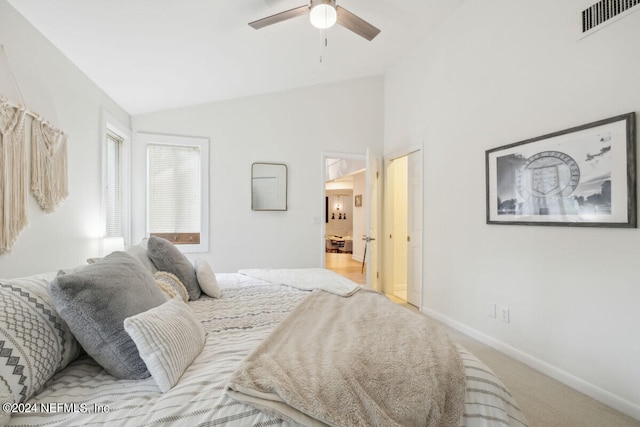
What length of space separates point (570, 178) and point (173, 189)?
13.4 ft

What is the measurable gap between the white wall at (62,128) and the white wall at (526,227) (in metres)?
3.53

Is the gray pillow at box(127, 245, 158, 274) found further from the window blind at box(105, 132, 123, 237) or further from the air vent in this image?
the air vent

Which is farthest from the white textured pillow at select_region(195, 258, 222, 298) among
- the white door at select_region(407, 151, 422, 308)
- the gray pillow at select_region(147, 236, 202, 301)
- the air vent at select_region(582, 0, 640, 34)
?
the air vent at select_region(582, 0, 640, 34)

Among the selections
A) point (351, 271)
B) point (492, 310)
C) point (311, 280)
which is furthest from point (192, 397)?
point (351, 271)

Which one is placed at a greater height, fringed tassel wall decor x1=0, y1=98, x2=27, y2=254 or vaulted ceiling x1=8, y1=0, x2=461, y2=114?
vaulted ceiling x1=8, y1=0, x2=461, y2=114

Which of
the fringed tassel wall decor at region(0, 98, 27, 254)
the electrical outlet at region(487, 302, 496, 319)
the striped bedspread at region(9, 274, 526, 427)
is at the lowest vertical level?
the electrical outlet at region(487, 302, 496, 319)

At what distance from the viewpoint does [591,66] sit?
2.07m

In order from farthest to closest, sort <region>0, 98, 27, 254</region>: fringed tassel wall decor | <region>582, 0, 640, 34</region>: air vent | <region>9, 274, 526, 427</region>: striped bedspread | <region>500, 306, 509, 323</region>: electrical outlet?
<region>500, 306, 509, 323</region>: electrical outlet < <region>582, 0, 640, 34</region>: air vent < <region>0, 98, 27, 254</region>: fringed tassel wall decor < <region>9, 274, 526, 427</region>: striped bedspread

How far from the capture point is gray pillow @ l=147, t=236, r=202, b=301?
2029mm

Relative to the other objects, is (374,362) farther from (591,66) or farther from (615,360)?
(591,66)

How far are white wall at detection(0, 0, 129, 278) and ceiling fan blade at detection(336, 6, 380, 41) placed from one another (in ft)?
6.52

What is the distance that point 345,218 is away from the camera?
1166 centimetres

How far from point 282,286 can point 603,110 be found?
2510mm

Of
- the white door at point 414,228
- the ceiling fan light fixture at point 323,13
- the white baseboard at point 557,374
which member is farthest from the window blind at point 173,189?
the white baseboard at point 557,374
